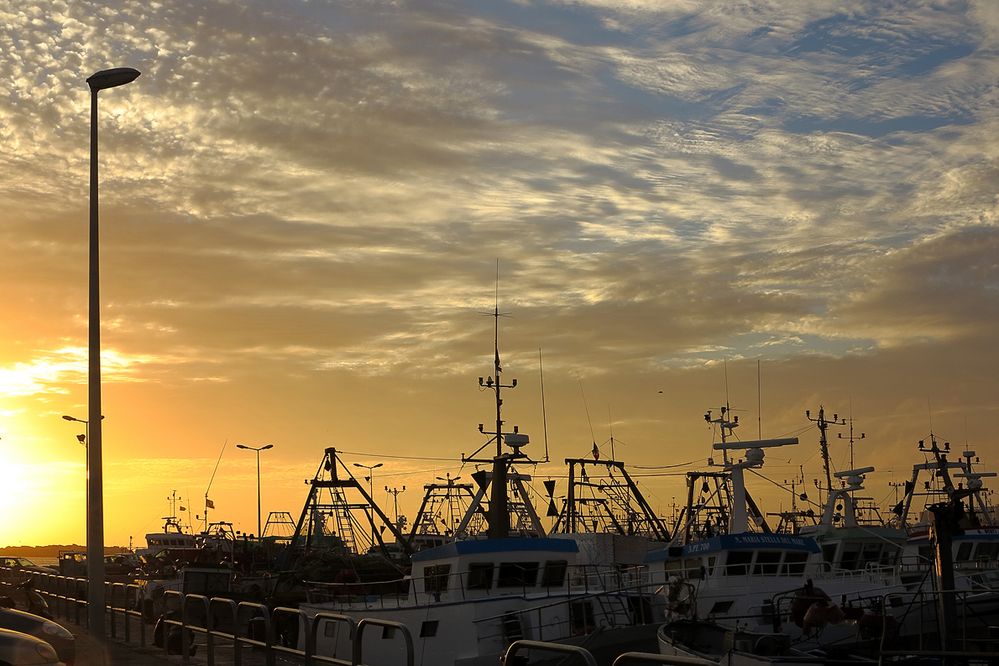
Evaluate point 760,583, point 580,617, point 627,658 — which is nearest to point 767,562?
point 760,583

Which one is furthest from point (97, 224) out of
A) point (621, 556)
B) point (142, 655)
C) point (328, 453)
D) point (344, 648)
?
point (328, 453)

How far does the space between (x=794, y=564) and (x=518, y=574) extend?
7994mm

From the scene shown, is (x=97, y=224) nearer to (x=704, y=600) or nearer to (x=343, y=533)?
(x=704, y=600)

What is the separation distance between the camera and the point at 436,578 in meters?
33.2

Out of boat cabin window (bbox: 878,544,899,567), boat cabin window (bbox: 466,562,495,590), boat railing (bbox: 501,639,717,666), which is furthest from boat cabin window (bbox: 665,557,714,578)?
boat railing (bbox: 501,639,717,666)

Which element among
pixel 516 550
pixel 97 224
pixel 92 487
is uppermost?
pixel 97 224

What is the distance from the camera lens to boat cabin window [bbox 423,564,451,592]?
33.1m

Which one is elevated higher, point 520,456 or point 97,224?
point 97,224

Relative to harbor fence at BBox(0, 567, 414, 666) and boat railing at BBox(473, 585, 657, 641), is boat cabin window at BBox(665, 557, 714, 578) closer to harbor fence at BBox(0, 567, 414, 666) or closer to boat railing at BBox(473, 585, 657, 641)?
Result: boat railing at BBox(473, 585, 657, 641)

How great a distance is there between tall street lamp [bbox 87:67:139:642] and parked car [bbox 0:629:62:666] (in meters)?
7.72

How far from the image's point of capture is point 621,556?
160 feet

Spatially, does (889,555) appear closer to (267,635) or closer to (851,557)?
(851,557)

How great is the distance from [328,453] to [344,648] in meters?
26.1

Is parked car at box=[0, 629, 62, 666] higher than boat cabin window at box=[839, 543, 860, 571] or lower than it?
higher
